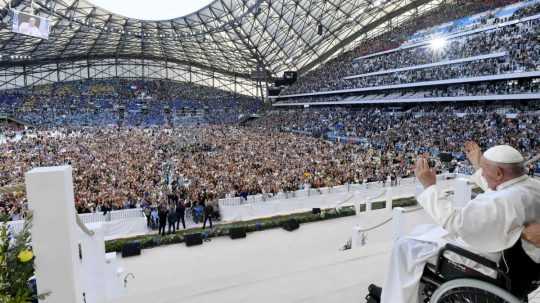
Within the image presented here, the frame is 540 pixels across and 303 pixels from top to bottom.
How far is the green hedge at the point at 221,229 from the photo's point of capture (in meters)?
9.60

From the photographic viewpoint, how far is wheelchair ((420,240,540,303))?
2.12 meters

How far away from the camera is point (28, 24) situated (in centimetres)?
1922

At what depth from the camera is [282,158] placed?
822 inches

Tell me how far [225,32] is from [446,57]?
25469 mm

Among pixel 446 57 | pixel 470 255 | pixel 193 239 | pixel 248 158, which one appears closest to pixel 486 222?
pixel 470 255

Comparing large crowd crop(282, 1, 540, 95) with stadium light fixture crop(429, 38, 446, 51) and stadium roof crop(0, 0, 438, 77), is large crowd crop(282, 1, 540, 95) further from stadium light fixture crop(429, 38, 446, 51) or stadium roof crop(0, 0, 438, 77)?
stadium roof crop(0, 0, 438, 77)

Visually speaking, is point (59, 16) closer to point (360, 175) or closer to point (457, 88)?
point (360, 175)

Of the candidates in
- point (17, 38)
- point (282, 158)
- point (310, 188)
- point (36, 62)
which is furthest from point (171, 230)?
point (36, 62)

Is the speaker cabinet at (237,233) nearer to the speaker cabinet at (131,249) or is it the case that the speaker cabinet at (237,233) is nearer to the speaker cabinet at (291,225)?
the speaker cabinet at (291,225)

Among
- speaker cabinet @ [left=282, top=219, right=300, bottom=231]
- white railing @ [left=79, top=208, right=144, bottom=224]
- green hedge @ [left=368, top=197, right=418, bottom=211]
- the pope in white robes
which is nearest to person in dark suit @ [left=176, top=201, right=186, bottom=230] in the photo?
white railing @ [left=79, top=208, right=144, bottom=224]

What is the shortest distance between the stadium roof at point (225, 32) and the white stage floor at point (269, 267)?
2882 cm

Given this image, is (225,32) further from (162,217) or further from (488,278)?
(488,278)

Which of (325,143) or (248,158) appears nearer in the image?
(248,158)

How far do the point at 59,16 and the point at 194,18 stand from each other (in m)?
13.3
